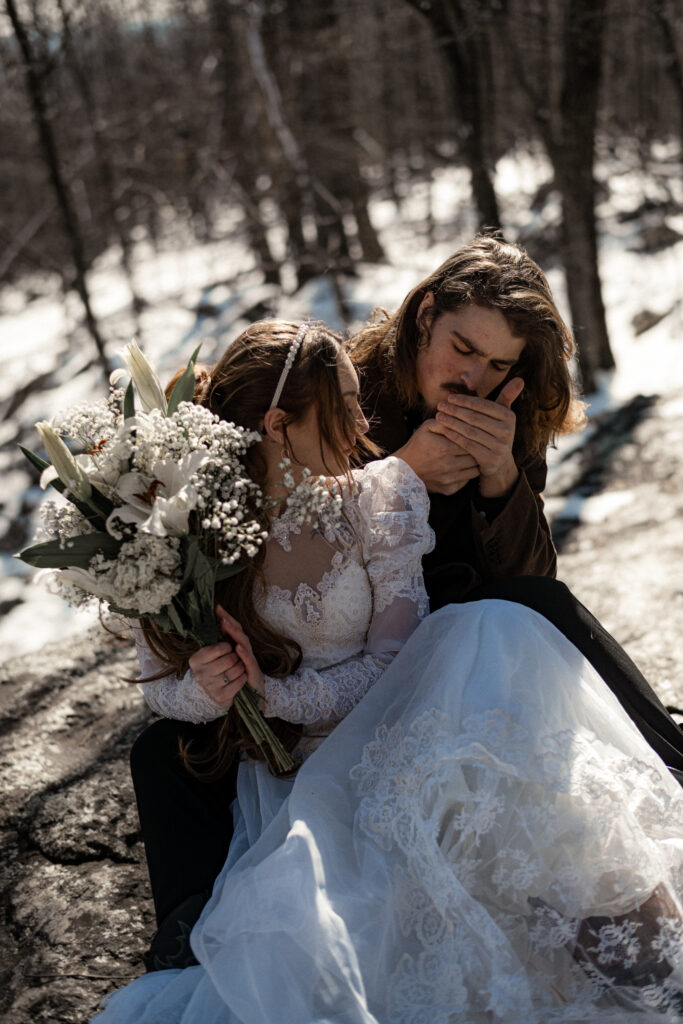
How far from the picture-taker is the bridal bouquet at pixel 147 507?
171 centimetres

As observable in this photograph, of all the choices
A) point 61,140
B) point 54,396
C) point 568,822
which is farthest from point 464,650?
point 61,140

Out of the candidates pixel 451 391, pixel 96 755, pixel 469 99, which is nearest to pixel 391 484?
pixel 451 391

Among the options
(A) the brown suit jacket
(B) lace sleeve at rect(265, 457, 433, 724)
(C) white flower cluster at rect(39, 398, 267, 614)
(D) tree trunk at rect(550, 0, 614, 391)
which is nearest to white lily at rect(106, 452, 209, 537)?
(C) white flower cluster at rect(39, 398, 267, 614)

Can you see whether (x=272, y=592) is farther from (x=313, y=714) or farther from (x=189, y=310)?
(x=189, y=310)

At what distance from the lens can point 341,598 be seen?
2.02 metres

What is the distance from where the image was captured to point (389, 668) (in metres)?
1.94

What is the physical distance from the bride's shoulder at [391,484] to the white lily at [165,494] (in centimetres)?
47

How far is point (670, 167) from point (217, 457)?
1247 centimetres

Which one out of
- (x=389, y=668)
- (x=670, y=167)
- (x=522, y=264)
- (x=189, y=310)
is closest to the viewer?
(x=389, y=668)

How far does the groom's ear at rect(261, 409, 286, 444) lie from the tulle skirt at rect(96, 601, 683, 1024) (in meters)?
0.67

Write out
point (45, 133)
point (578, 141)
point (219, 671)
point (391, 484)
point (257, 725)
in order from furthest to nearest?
point (578, 141), point (45, 133), point (391, 484), point (257, 725), point (219, 671)

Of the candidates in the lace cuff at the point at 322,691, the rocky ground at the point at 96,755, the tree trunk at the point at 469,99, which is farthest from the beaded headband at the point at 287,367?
the tree trunk at the point at 469,99

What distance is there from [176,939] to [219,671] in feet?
1.86

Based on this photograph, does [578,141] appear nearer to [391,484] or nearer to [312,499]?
[391,484]
